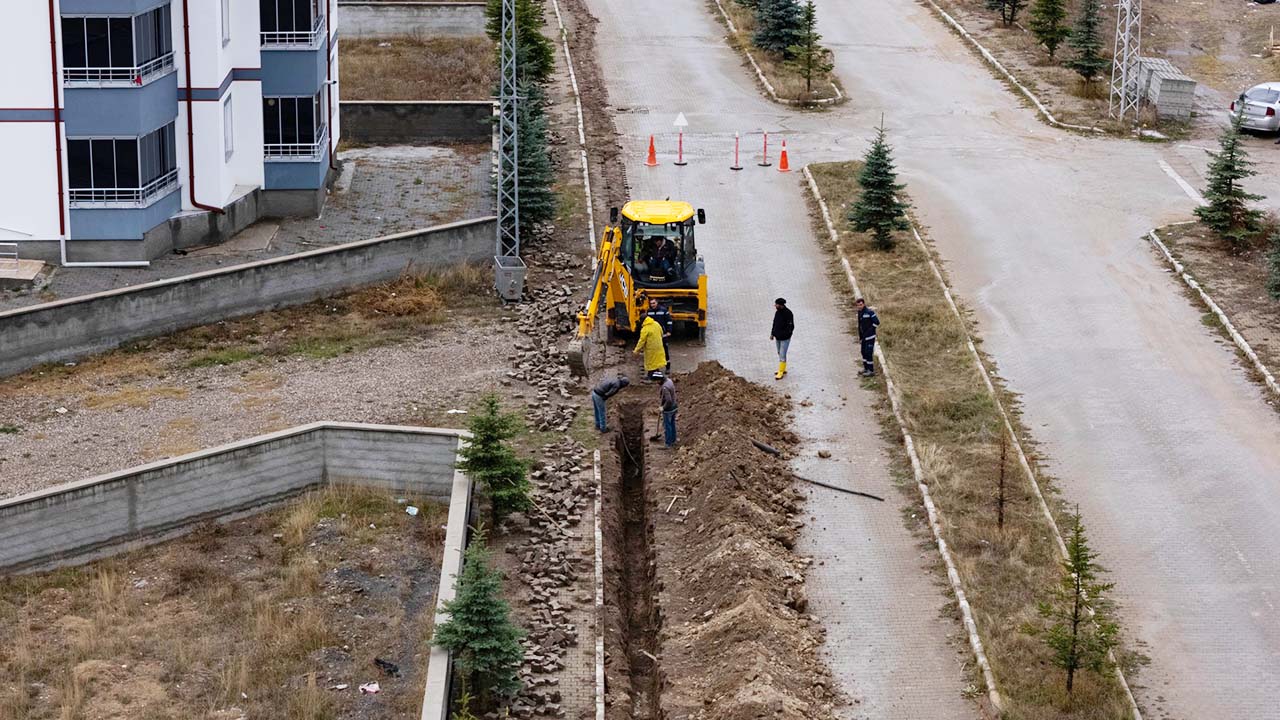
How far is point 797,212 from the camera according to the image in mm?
37188

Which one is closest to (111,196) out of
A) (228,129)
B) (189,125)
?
(189,125)

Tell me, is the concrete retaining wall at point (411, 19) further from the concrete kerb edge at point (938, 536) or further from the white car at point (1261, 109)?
the concrete kerb edge at point (938, 536)

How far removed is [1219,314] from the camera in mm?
31125

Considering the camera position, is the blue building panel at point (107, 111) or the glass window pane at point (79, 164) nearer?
the blue building panel at point (107, 111)

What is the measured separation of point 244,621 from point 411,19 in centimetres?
3528

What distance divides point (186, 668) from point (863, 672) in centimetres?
787

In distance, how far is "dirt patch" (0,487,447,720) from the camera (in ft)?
64.5

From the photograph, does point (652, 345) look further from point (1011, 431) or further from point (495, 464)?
point (1011, 431)

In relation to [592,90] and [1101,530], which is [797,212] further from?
[1101,530]

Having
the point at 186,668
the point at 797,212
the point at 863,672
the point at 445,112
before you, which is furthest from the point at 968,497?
the point at 445,112

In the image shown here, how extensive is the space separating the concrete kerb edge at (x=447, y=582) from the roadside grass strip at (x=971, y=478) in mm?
5929

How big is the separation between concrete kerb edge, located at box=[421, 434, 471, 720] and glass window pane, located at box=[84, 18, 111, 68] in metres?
12.7

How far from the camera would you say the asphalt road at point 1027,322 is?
20.7 metres

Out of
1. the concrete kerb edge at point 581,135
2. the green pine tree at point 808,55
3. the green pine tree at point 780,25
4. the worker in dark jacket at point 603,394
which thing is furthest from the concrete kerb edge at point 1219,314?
the green pine tree at point 780,25
